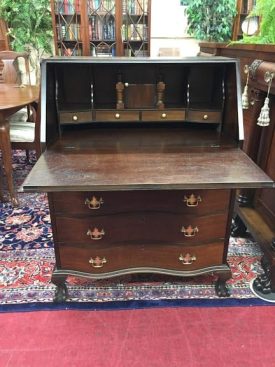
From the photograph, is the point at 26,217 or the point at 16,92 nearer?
the point at 26,217

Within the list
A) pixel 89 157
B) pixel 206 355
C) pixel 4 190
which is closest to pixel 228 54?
pixel 89 157

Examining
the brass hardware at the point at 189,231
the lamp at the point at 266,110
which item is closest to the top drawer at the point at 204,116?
the lamp at the point at 266,110

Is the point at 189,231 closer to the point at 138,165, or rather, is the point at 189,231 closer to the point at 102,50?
the point at 138,165

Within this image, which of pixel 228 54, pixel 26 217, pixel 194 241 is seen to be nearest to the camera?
pixel 194 241

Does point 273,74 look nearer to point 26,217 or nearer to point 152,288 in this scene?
point 152,288

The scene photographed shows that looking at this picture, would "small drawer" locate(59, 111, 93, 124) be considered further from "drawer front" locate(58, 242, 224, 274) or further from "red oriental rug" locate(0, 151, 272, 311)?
"red oriental rug" locate(0, 151, 272, 311)

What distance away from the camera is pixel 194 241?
1383 mm

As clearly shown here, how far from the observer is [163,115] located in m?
1.46

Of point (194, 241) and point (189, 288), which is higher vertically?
point (194, 241)

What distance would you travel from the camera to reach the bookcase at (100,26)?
3996 mm

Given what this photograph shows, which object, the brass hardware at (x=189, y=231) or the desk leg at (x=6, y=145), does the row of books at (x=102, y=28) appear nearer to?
the desk leg at (x=6, y=145)

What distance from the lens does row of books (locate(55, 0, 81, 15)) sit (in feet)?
13.0

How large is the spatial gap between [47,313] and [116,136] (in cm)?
90

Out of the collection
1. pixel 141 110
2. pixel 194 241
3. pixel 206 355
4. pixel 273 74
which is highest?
pixel 273 74
